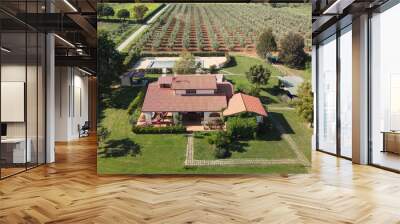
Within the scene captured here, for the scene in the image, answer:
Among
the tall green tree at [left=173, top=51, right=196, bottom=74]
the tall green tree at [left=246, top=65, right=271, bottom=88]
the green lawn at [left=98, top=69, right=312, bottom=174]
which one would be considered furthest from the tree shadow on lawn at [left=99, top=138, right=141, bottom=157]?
the tall green tree at [left=246, top=65, right=271, bottom=88]

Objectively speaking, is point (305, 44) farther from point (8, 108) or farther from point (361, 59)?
point (8, 108)

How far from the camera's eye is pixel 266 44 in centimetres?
642

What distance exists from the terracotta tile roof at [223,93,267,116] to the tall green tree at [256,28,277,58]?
735 millimetres

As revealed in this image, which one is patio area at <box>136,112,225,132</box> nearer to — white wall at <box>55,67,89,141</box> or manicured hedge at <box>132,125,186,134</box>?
manicured hedge at <box>132,125,186,134</box>

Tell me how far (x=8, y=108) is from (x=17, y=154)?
86cm

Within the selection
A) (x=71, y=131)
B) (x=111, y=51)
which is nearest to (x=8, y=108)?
(x=111, y=51)

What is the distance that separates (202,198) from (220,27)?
2994 millimetres

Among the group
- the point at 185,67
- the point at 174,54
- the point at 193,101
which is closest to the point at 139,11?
the point at 174,54

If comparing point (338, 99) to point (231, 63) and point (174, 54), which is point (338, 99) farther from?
point (174, 54)

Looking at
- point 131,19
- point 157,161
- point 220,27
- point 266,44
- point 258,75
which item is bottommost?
point 157,161

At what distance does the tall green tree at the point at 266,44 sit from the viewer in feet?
21.0

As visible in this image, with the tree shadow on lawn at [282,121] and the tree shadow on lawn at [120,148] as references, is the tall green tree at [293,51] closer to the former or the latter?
the tree shadow on lawn at [282,121]

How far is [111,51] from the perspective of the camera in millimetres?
6383

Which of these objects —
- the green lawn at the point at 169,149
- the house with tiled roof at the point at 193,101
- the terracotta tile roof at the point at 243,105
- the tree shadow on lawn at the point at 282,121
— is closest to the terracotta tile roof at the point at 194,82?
the house with tiled roof at the point at 193,101
